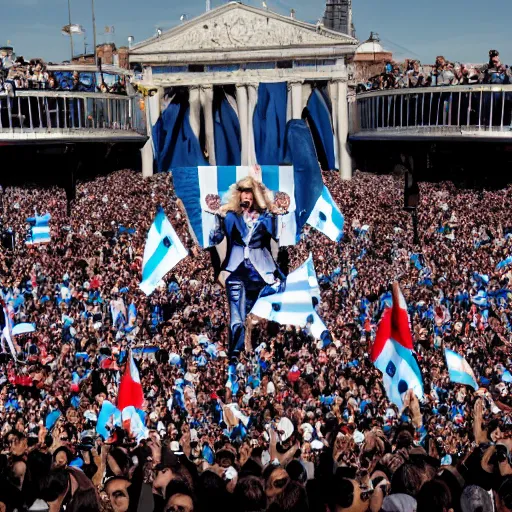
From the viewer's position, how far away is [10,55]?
3462cm

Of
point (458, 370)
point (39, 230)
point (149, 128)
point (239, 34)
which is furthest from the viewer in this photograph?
point (239, 34)

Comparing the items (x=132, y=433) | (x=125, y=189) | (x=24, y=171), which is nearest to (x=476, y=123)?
(x=125, y=189)

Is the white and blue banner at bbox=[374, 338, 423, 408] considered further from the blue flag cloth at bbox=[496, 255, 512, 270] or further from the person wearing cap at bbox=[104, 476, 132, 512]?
the person wearing cap at bbox=[104, 476, 132, 512]

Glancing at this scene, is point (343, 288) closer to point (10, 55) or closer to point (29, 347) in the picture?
point (29, 347)

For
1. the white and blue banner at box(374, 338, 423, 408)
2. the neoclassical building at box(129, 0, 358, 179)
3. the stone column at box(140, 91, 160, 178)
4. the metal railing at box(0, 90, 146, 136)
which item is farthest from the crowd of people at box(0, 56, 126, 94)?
the white and blue banner at box(374, 338, 423, 408)

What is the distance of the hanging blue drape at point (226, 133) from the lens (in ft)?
153

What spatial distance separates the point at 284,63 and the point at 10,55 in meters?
17.5

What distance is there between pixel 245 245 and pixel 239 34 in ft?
88.6

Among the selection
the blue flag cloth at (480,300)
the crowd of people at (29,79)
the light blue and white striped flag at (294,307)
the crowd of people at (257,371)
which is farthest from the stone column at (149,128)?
the blue flag cloth at (480,300)

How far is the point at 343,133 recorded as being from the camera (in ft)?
140

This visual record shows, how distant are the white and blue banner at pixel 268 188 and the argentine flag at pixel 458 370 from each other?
27.2 feet

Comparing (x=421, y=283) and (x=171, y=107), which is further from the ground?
(x=171, y=107)

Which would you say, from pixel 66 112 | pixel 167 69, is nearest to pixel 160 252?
pixel 66 112

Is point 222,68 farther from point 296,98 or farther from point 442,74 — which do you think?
point 442,74
